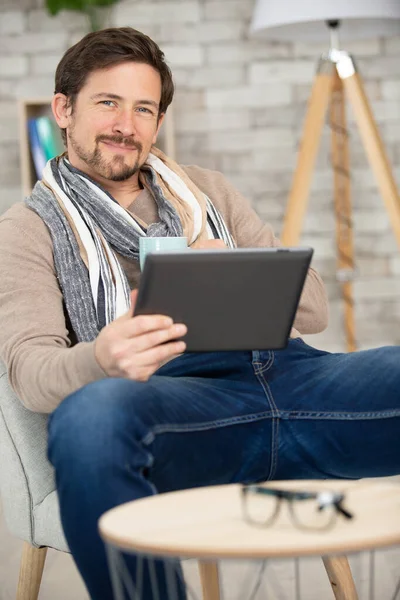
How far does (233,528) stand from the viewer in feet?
2.75

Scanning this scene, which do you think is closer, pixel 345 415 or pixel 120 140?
pixel 345 415

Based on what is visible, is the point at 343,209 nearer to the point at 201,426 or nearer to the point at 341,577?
the point at 341,577

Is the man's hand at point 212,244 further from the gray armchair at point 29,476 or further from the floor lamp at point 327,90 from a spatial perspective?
the floor lamp at point 327,90

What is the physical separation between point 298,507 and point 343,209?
294cm

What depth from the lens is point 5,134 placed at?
12.6 ft

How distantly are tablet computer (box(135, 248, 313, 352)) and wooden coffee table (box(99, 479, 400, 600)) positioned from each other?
0.30 metres

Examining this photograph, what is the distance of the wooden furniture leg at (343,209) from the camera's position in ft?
11.8

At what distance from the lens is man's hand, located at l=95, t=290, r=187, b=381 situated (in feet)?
3.88

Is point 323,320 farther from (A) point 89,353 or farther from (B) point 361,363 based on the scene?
(A) point 89,353

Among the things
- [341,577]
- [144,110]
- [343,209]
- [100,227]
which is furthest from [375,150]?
[341,577]

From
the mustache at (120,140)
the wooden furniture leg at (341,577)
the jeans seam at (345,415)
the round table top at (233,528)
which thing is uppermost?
the mustache at (120,140)

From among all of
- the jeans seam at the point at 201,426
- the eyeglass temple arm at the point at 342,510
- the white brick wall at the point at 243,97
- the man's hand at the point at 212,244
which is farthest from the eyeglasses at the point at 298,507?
the white brick wall at the point at 243,97

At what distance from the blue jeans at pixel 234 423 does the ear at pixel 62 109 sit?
0.56 meters

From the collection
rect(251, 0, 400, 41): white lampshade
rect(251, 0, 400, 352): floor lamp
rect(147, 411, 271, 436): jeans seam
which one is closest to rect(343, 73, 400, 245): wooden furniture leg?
rect(251, 0, 400, 352): floor lamp
